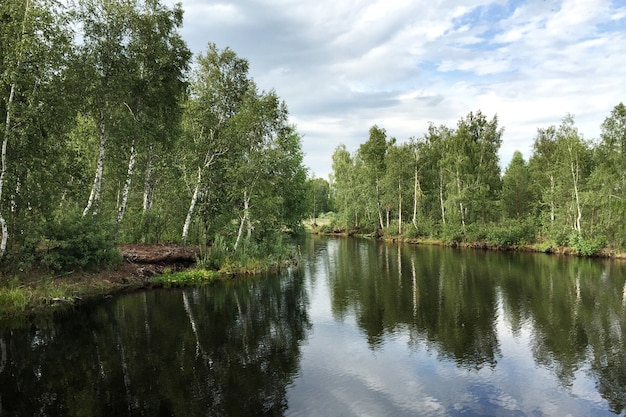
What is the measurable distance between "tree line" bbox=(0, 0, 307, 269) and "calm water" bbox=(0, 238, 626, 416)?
19.1ft

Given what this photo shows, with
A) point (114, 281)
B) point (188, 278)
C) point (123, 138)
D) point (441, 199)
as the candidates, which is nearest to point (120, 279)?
point (114, 281)

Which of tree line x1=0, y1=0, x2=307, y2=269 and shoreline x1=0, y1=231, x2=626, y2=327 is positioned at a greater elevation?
tree line x1=0, y1=0, x2=307, y2=269

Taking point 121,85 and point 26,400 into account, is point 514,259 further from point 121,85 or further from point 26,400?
point 26,400

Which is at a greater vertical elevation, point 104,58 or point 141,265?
point 104,58

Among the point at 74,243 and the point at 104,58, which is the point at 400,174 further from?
the point at 74,243

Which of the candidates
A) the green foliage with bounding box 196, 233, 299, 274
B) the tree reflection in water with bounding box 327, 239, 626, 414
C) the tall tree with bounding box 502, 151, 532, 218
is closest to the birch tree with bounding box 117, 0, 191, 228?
the green foliage with bounding box 196, 233, 299, 274

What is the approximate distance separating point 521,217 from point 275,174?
36617 mm

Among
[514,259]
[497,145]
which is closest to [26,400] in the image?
[514,259]

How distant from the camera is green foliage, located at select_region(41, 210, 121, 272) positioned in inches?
835

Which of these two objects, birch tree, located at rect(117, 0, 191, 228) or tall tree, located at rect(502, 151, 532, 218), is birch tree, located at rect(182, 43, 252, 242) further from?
tall tree, located at rect(502, 151, 532, 218)

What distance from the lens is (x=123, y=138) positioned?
26.3m

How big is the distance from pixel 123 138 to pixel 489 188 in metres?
46.7

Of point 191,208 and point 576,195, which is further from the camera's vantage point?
point 576,195

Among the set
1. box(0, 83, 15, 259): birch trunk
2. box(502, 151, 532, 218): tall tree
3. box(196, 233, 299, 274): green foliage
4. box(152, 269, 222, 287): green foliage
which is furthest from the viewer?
box(502, 151, 532, 218): tall tree
